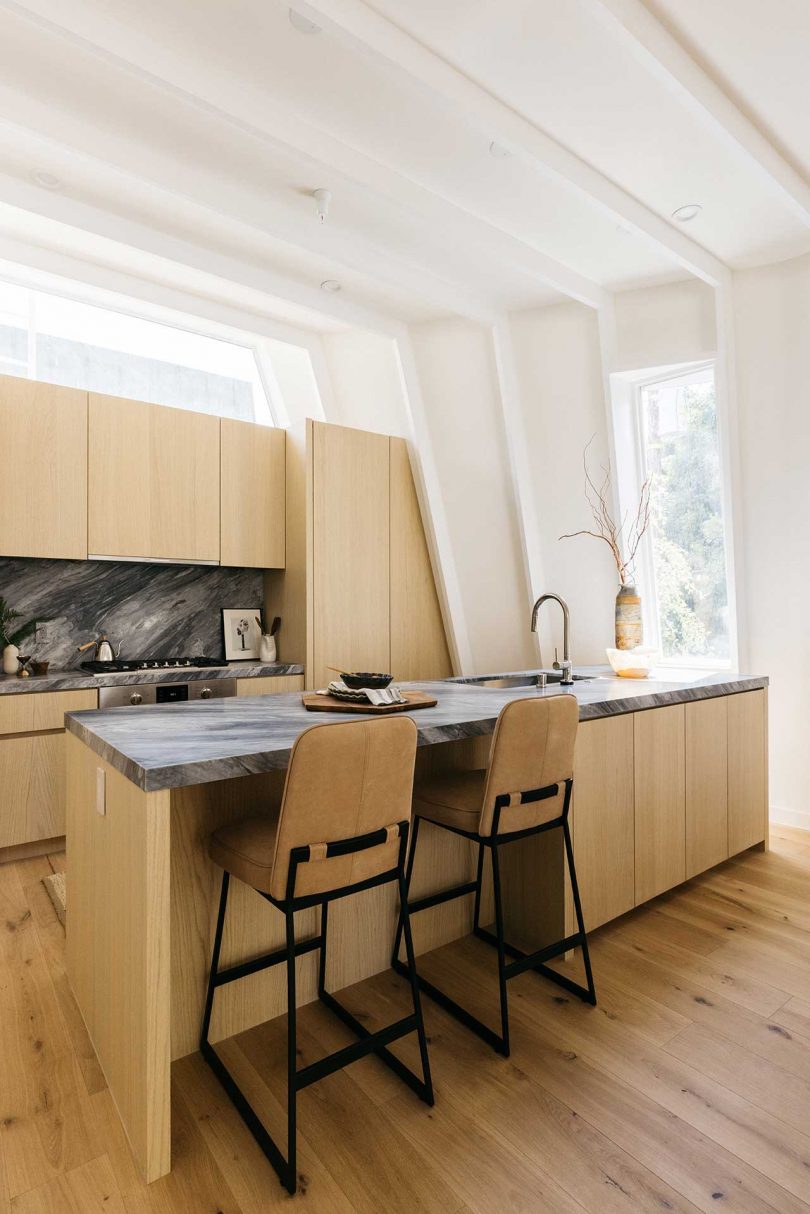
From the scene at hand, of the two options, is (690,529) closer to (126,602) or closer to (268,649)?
(268,649)

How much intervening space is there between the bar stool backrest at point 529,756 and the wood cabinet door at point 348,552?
7.24 feet

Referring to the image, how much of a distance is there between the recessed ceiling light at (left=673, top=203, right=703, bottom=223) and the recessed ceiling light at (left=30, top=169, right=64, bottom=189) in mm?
2764

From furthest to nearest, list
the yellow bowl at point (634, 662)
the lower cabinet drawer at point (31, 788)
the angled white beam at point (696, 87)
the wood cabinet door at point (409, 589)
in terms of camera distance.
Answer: the wood cabinet door at point (409, 589) < the yellow bowl at point (634, 662) < the lower cabinet drawer at point (31, 788) < the angled white beam at point (696, 87)

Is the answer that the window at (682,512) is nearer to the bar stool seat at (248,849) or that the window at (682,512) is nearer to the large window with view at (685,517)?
the large window with view at (685,517)

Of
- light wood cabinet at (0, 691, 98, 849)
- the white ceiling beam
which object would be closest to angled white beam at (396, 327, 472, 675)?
the white ceiling beam

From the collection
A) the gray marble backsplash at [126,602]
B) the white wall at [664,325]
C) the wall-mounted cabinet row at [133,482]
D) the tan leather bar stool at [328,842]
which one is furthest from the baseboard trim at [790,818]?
the gray marble backsplash at [126,602]

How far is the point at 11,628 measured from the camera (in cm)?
371

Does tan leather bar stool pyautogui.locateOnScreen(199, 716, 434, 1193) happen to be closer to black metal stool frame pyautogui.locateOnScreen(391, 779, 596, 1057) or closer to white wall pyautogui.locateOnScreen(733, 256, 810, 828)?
black metal stool frame pyautogui.locateOnScreen(391, 779, 596, 1057)

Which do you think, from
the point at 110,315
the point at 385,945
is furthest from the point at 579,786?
the point at 110,315

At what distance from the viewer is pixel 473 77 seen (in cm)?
234

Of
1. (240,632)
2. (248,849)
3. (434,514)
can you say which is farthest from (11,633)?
(248,849)

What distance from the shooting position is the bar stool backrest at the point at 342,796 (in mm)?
1485

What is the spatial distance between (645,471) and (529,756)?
2852mm

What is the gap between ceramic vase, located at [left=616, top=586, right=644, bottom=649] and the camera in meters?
3.62
